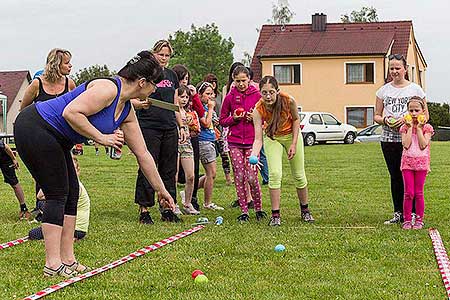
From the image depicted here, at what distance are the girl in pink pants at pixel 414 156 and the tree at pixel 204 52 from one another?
64.9m

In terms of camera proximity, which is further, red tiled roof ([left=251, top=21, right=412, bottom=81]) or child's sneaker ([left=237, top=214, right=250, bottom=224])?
red tiled roof ([left=251, top=21, right=412, bottom=81])

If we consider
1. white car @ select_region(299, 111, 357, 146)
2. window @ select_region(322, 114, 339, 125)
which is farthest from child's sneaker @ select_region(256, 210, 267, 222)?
window @ select_region(322, 114, 339, 125)

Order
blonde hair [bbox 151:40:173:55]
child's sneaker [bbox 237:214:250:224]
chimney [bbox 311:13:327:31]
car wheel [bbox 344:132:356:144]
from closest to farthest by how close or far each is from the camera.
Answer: blonde hair [bbox 151:40:173:55] → child's sneaker [bbox 237:214:250:224] → car wheel [bbox 344:132:356:144] → chimney [bbox 311:13:327:31]

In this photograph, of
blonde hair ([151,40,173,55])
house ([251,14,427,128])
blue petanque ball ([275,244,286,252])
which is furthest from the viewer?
house ([251,14,427,128])

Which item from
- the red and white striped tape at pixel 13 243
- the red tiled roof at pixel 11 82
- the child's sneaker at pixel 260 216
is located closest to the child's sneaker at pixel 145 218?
the child's sneaker at pixel 260 216

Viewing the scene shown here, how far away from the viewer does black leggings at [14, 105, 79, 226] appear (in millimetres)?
5695

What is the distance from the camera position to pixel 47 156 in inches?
225

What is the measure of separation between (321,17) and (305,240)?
42495 mm

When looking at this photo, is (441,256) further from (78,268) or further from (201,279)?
(78,268)

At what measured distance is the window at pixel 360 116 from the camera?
46.5 meters

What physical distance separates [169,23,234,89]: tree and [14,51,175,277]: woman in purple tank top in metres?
67.2

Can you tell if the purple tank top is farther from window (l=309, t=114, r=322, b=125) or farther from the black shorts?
window (l=309, t=114, r=322, b=125)

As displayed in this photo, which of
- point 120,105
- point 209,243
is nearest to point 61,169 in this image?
point 120,105

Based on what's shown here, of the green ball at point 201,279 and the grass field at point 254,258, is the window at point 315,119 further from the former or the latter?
the green ball at point 201,279
